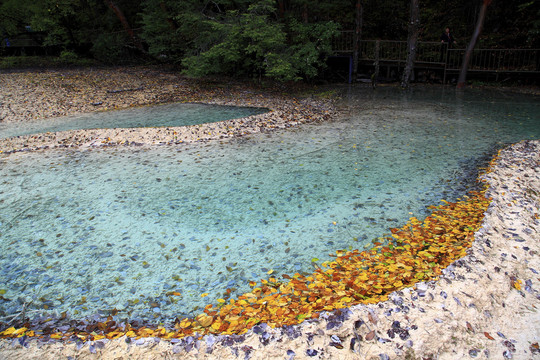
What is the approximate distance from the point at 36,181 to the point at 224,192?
3.69m

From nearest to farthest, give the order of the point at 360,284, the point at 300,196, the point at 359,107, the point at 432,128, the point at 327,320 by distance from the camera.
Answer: the point at 327,320 < the point at 360,284 < the point at 300,196 < the point at 432,128 < the point at 359,107

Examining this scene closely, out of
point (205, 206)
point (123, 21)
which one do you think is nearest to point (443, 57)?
point (205, 206)

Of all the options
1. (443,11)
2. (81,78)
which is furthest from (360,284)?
(443,11)

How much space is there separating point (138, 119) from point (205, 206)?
6.56 metres

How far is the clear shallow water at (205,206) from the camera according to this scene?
404 centimetres

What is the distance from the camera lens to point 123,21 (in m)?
20.0

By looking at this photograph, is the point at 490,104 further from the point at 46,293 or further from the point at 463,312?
the point at 46,293

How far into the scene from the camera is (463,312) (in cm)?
337

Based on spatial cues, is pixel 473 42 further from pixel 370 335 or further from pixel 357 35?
pixel 370 335

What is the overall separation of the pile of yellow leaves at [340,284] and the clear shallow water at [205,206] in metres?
0.22

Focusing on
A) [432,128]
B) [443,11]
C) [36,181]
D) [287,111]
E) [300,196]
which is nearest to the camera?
[300,196]

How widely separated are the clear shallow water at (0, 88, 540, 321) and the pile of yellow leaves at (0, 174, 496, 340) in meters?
0.22

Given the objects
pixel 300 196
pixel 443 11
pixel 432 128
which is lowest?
pixel 300 196

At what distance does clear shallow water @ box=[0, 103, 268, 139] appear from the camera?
10.4 m
